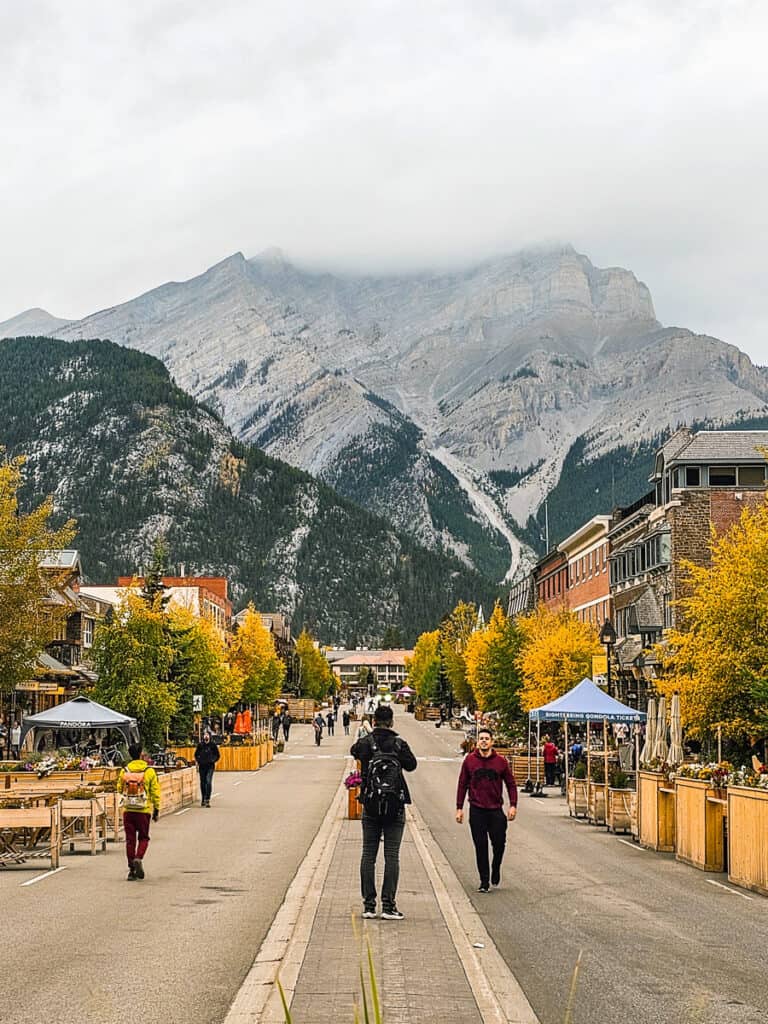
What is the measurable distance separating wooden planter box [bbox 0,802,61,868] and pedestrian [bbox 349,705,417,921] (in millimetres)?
8370

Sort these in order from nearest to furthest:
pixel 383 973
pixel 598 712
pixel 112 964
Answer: pixel 383 973 < pixel 112 964 < pixel 598 712

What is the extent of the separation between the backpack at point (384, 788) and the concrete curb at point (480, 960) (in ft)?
3.87

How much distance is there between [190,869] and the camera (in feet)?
63.5

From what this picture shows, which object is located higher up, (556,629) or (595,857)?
(556,629)

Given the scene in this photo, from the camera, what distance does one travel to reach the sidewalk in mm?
8633

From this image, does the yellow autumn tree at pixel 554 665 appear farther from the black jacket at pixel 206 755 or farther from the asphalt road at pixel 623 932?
the asphalt road at pixel 623 932

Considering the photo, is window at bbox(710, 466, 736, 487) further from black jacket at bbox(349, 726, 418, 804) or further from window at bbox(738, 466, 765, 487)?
black jacket at bbox(349, 726, 418, 804)

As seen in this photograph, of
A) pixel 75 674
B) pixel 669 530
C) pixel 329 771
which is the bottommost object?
pixel 329 771

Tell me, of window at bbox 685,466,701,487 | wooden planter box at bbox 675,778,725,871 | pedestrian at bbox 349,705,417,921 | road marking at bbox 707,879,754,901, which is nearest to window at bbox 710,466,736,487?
window at bbox 685,466,701,487

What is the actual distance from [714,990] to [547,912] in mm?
4221

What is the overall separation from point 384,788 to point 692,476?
51.1m

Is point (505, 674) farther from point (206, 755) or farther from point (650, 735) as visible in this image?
point (650, 735)

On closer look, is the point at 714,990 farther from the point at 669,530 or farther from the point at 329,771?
the point at 669,530

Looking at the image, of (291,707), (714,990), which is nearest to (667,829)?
(714,990)
